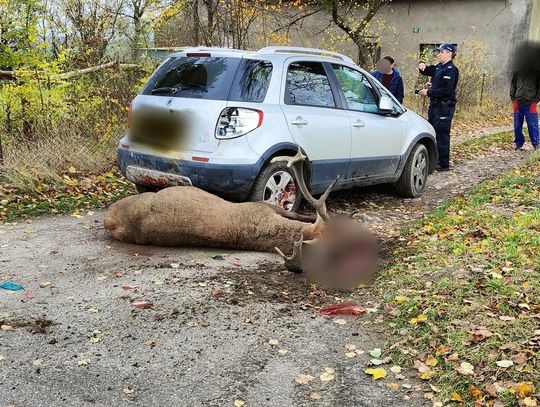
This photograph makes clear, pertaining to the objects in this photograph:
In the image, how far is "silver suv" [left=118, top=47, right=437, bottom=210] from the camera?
6.34 metres

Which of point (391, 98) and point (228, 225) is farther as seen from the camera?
point (391, 98)

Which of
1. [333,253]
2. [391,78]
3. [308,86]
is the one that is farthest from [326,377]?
[391,78]

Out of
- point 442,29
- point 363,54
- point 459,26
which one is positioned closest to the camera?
point 363,54

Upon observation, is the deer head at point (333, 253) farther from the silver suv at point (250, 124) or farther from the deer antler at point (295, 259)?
the silver suv at point (250, 124)

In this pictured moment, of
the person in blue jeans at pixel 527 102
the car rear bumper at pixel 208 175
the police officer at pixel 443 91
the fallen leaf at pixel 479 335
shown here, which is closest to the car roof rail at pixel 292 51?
the car rear bumper at pixel 208 175

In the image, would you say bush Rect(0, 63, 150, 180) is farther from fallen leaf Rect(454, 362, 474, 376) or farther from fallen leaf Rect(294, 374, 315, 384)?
fallen leaf Rect(454, 362, 474, 376)

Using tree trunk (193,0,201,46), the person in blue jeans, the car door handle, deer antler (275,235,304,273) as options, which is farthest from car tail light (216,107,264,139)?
the person in blue jeans

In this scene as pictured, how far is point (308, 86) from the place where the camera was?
731 centimetres

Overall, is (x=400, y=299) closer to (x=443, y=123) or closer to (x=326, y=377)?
(x=326, y=377)

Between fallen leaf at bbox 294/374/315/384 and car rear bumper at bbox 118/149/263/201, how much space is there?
2.92 m

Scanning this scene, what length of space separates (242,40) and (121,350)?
9.99 meters

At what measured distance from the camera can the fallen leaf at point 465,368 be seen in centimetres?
362

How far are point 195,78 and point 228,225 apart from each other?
1.77m

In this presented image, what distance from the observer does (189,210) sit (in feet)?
19.6
